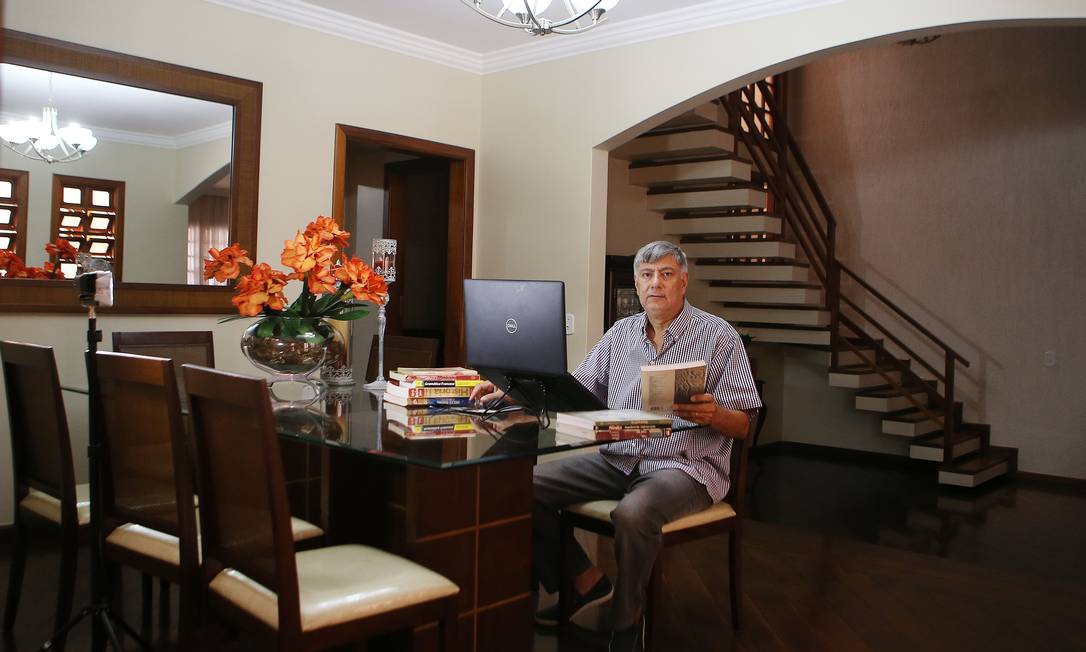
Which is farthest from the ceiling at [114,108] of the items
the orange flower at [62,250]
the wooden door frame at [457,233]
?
the wooden door frame at [457,233]

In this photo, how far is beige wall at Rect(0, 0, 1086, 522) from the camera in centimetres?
401

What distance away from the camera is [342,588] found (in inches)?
77.5

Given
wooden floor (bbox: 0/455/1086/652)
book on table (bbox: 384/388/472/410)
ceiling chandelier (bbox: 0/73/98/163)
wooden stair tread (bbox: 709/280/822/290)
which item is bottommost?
wooden floor (bbox: 0/455/1086/652)

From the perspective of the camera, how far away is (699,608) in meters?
3.37

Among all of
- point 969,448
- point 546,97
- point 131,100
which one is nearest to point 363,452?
point 131,100

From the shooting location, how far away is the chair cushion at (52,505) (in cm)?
266

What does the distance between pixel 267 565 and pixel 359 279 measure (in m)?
1.36

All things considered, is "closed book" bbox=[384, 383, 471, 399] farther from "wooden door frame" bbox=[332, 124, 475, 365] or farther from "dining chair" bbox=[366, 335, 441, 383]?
"wooden door frame" bbox=[332, 124, 475, 365]

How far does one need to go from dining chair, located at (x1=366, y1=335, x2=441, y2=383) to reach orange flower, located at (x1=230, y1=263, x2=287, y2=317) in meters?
1.00

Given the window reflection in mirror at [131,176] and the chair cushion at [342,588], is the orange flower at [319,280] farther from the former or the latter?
the window reflection in mirror at [131,176]

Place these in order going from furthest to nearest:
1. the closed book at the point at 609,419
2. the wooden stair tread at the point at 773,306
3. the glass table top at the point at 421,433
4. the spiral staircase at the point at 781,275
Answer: the wooden stair tread at the point at 773,306, the spiral staircase at the point at 781,275, the closed book at the point at 609,419, the glass table top at the point at 421,433

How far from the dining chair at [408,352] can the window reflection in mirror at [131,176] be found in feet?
3.48

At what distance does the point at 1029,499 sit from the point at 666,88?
12.4ft

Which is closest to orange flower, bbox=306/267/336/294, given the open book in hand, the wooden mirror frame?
the open book in hand
